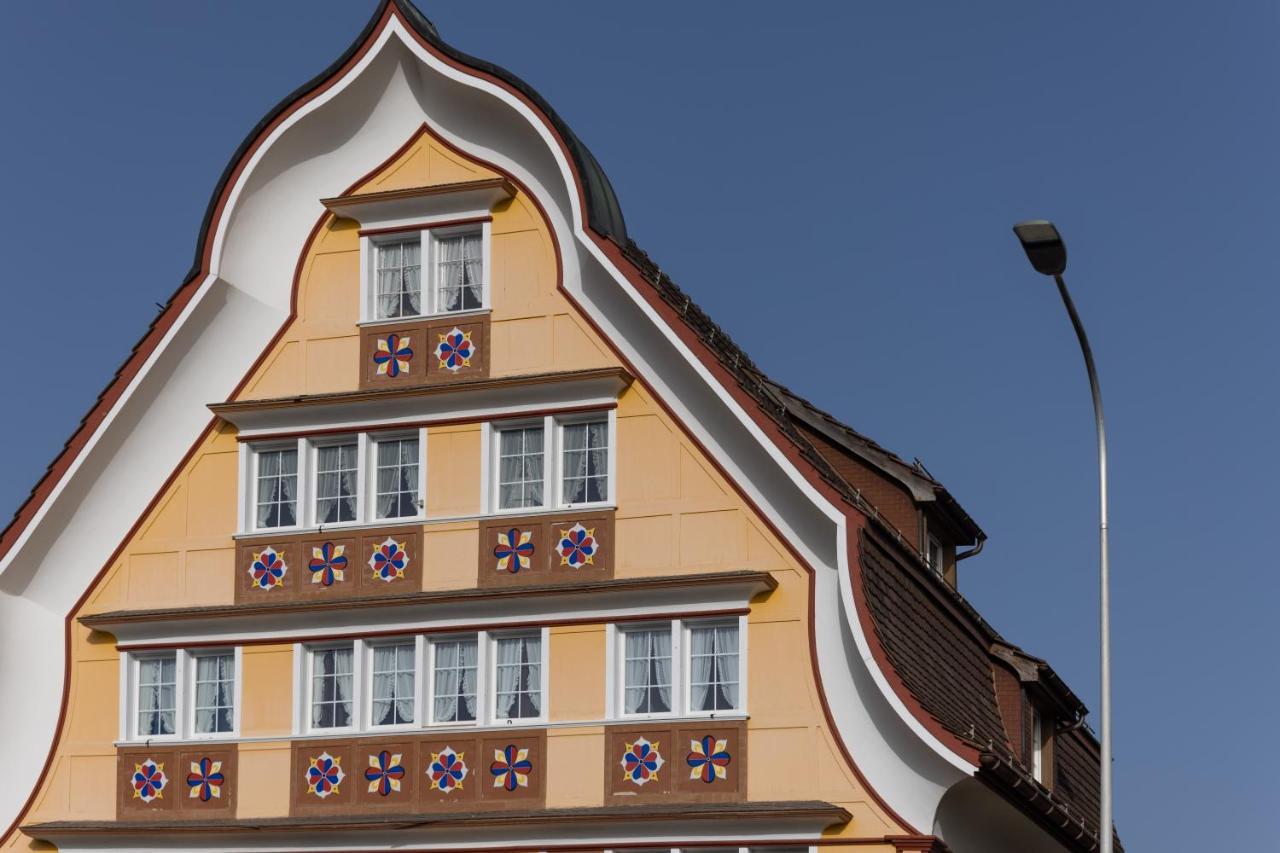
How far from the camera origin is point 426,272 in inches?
1181

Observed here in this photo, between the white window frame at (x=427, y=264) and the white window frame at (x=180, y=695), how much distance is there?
15.0ft

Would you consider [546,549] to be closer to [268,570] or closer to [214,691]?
[268,570]

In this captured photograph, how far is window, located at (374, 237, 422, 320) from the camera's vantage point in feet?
98.9

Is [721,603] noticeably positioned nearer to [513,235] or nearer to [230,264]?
[513,235]

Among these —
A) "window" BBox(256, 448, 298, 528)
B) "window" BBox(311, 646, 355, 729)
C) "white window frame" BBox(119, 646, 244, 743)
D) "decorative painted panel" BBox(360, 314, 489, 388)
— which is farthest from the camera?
"window" BBox(256, 448, 298, 528)

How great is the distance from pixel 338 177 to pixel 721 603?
24.9 ft

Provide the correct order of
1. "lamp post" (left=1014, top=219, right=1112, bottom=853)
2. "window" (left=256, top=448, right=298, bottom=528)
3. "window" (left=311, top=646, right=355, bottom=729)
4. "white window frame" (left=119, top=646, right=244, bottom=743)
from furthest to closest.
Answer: "window" (left=256, top=448, right=298, bottom=528) < "white window frame" (left=119, top=646, right=244, bottom=743) < "window" (left=311, top=646, right=355, bottom=729) < "lamp post" (left=1014, top=219, right=1112, bottom=853)

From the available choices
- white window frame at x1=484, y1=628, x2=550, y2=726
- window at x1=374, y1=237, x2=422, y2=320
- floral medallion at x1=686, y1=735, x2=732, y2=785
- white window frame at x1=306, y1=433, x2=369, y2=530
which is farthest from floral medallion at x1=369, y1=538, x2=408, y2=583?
floral medallion at x1=686, y1=735, x2=732, y2=785

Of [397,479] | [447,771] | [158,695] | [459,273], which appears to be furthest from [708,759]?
[158,695]

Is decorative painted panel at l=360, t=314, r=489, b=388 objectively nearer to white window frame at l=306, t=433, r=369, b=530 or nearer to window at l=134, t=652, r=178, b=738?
white window frame at l=306, t=433, r=369, b=530

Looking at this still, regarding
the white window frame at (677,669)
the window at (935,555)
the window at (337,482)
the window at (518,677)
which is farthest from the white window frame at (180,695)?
the window at (935,555)

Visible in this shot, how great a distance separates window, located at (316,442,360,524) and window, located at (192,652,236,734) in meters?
2.13

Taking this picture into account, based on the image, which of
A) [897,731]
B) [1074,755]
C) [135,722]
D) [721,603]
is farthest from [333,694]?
[1074,755]

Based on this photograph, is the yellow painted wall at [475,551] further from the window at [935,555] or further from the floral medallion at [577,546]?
the window at [935,555]
